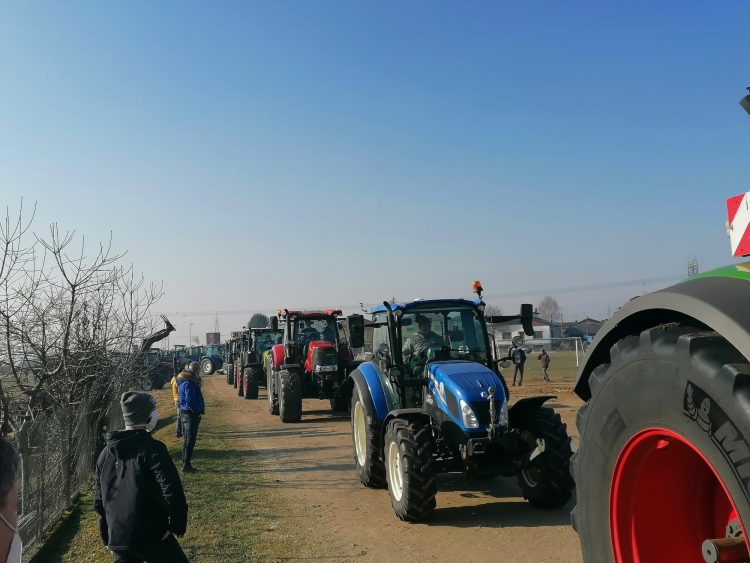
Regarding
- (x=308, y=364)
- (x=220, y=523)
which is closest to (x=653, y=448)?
(x=220, y=523)

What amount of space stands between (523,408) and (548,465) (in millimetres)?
737

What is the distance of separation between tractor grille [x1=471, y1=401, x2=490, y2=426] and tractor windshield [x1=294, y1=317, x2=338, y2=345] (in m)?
10.6

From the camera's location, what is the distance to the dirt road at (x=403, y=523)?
5.95 metres

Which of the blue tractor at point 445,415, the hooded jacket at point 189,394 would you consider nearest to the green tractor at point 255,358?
the hooded jacket at point 189,394

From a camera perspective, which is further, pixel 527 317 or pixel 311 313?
pixel 311 313

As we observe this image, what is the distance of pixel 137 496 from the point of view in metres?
4.00

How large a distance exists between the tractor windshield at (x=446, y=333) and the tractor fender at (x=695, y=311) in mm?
5373

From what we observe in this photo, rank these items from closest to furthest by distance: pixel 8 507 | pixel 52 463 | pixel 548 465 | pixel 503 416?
pixel 8 507, pixel 548 465, pixel 503 416, pixel 52 463

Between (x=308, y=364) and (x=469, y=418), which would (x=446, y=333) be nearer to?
(x=469, y=418)

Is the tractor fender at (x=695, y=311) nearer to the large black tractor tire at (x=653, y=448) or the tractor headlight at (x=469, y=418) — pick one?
the large black tractor tire at (x=653, y=448)

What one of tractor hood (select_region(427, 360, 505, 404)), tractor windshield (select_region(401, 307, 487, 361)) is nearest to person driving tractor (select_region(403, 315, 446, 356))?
tractor windshield (select_region(401, 307, 487, 361))

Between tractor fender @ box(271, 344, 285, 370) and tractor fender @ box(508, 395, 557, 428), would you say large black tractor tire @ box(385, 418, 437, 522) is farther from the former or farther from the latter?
tractor fender @ box(271, 344, 285, 370)

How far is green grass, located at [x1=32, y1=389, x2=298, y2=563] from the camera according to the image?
6.34 m

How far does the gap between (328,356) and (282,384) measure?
1328mm
